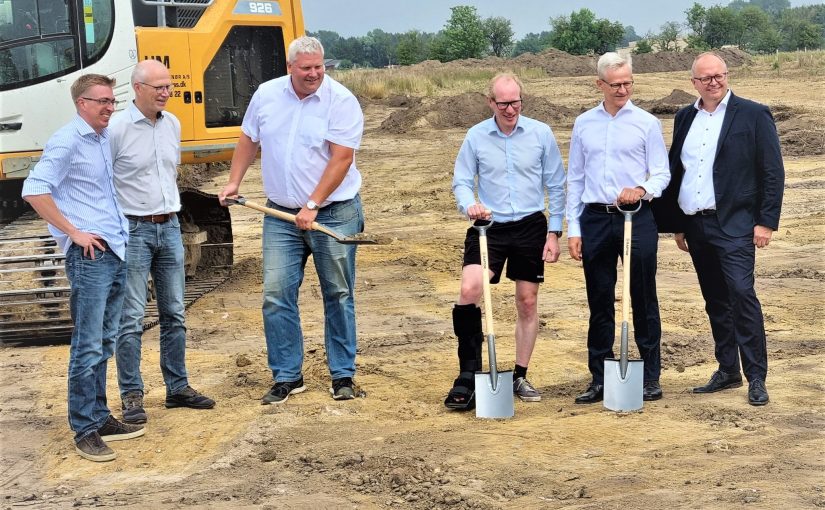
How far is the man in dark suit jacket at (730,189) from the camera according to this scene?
666cm

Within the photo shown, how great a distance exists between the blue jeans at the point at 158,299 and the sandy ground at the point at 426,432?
0.33m

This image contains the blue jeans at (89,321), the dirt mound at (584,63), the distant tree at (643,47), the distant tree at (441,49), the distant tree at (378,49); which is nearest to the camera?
the blue jeans at (89,321)

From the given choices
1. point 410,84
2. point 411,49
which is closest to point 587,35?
point 411,49

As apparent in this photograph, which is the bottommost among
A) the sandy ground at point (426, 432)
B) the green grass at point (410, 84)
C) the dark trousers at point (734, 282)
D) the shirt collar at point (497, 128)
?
the sandy ground at point (426, 432)

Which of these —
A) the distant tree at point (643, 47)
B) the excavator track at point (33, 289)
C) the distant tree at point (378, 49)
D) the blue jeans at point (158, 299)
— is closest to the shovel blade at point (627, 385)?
the blue jeans at point (158, 299)

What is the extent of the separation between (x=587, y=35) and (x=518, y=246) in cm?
8110

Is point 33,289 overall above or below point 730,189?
below

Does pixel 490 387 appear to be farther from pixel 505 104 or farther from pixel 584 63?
pixel 584 63

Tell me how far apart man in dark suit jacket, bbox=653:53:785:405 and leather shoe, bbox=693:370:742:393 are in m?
0.25

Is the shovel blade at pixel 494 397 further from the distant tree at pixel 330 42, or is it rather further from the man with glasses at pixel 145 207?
the distant tree at pixel 330 42

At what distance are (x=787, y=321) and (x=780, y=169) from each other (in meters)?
3.07

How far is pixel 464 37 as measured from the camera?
8844cm

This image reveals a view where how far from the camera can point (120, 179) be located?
662 cm

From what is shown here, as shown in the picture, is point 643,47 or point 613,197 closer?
point 613,197
